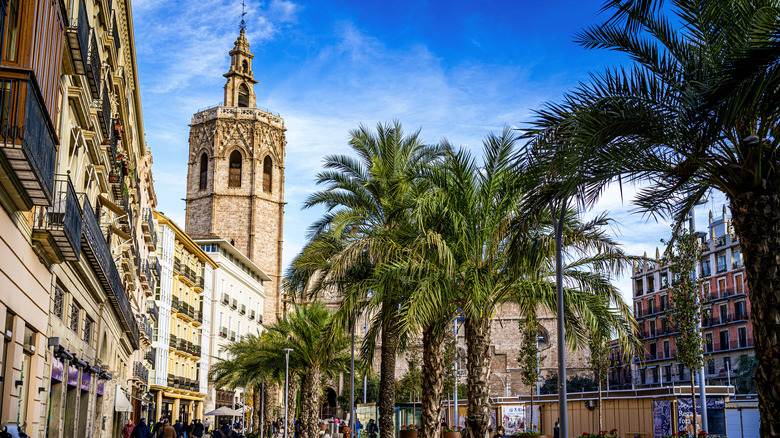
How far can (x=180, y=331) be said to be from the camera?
60906 mm

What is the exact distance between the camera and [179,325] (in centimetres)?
6053

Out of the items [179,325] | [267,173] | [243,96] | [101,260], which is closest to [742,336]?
[179,325]

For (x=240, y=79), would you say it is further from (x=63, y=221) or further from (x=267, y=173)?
(x=63, y=221)

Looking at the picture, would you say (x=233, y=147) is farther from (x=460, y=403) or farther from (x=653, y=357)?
(x=653, y=357)

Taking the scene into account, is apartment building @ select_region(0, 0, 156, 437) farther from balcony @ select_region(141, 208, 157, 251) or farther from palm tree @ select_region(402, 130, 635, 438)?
balcony @ select_region(141, 208, 157, 251)

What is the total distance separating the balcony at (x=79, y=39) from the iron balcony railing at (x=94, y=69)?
3.13 ft

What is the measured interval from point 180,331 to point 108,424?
110ft

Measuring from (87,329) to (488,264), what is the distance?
→ 1093cm

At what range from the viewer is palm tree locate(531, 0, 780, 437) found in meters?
9.35

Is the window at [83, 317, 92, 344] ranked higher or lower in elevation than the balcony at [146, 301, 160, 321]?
lower

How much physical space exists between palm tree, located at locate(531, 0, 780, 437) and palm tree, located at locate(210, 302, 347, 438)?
23.3 metres

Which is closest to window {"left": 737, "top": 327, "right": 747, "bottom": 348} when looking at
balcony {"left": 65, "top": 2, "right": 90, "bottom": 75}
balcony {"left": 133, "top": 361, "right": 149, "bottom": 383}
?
balcony {"left": 133, "top": 361, "right": 149, "bottom": 383}

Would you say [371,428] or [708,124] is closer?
[708,124]

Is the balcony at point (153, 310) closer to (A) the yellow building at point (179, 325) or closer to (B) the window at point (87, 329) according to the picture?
(A) the yellow building at point (179, 325)
